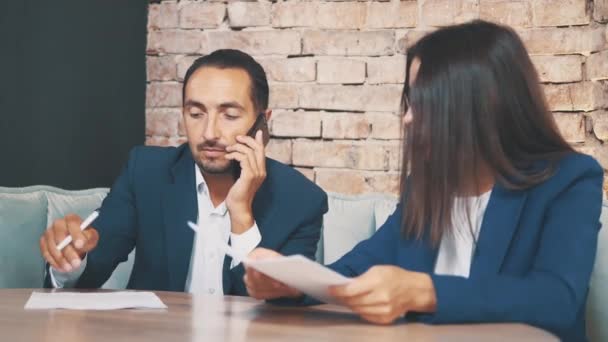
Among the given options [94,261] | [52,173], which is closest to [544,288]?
[94,261]

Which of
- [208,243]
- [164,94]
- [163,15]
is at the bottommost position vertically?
[208,243]

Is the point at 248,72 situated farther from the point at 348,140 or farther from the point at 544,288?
the point at 544,288

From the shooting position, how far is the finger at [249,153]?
6.55 ft

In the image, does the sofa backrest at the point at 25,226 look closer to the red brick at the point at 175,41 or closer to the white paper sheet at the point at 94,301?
the white paper sheet at the point at 94,301

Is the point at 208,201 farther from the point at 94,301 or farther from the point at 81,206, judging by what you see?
the point at 94,301

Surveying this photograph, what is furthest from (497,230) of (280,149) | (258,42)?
(258,42)

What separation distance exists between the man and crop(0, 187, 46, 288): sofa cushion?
23 cm

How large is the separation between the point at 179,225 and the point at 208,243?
0.44 feet

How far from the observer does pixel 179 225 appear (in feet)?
6.50

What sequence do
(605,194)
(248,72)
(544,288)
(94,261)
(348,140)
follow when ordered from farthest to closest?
(348,140), (605,194), (248,72), (94,261), (544,288)

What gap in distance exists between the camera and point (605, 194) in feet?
7.77

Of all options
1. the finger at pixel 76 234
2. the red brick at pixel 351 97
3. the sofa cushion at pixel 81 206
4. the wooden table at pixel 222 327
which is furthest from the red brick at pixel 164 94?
the wooden table at pixel 222 327

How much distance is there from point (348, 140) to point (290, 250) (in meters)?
0.76

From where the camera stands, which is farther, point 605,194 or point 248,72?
point 605,194
